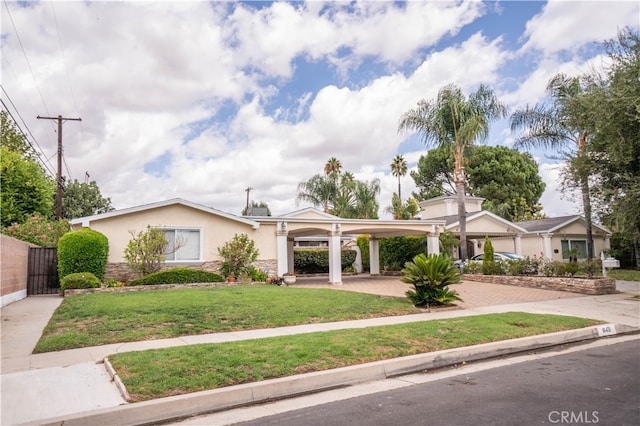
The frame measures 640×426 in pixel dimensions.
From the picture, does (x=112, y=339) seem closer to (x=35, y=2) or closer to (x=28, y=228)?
(x=35, y=2)

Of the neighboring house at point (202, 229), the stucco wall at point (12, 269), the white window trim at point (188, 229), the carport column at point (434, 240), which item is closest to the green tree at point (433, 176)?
the carport column at point (434, 240)

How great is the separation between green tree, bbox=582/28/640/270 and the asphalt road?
397 inches

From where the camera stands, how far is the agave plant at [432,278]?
12.7 meters

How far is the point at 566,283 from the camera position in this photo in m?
17.3

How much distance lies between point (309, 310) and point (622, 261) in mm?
28552

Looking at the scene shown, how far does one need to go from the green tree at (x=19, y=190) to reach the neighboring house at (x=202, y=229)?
30.4 feet

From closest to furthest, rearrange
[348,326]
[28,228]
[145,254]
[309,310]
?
[348,326], [309,310], [145,254], [28,228]

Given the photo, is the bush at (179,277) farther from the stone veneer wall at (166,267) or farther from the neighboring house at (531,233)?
the neighboring house at (531,233)

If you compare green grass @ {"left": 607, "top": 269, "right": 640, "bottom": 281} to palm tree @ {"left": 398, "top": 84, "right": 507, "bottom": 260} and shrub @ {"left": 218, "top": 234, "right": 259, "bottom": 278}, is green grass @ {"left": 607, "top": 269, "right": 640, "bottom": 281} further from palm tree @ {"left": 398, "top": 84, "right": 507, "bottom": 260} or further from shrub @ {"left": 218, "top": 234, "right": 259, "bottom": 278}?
shrub @ {"left": 218, "top": 234, "right": 259, "bottom": 278}

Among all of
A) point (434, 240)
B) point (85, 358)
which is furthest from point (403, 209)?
point (85, 358)

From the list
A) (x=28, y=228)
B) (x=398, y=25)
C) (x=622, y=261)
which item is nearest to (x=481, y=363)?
(x=398, y=25)

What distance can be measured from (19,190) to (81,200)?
58.9 ft

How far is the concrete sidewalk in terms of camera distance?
194 inches

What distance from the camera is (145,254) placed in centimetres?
1731
